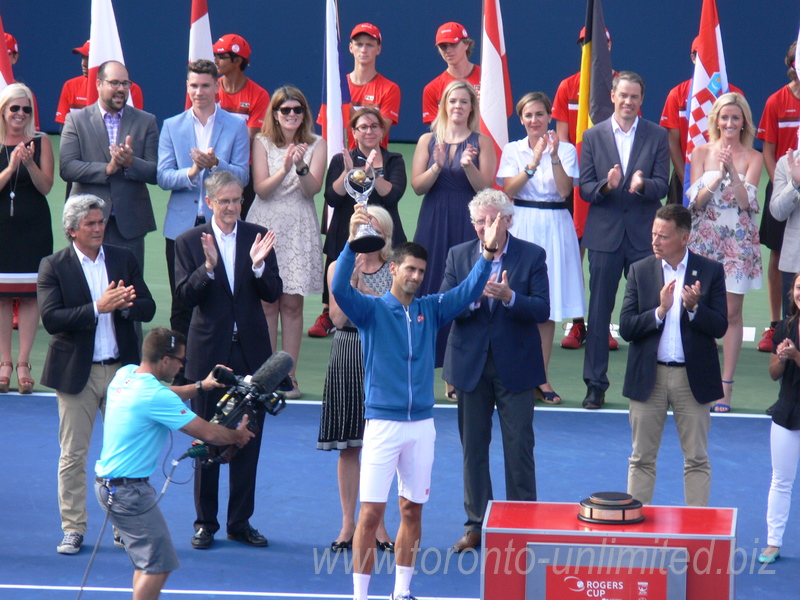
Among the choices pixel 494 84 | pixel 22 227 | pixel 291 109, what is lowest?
pixel 22 227

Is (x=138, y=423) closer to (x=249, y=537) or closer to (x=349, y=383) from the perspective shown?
(x=349, y=383)

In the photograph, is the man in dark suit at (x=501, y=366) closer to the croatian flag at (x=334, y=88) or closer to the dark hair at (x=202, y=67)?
the croatian flag at (x=334, y=88)

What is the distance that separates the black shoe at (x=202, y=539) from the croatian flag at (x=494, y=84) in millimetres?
4092

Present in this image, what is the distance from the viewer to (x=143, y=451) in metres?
5.32

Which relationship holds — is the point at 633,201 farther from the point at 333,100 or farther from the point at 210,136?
the point at 210,136

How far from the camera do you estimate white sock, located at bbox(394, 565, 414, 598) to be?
5.73m

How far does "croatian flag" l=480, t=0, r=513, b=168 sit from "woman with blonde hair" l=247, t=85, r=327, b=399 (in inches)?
60.1

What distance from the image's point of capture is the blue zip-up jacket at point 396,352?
5656 millimetres

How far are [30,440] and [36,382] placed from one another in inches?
53.9

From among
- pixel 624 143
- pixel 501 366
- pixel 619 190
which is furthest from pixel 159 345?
pixel 624 143

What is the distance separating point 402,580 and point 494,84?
515cm

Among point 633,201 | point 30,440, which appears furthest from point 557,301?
point 30,440

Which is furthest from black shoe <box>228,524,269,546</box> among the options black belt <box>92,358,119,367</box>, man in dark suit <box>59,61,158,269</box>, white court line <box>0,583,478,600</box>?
man in dark suit <box>59,61,158,269</box>

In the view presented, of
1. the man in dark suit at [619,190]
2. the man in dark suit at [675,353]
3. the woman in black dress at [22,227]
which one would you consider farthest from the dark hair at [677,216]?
the woman in black dress at [22,227]
